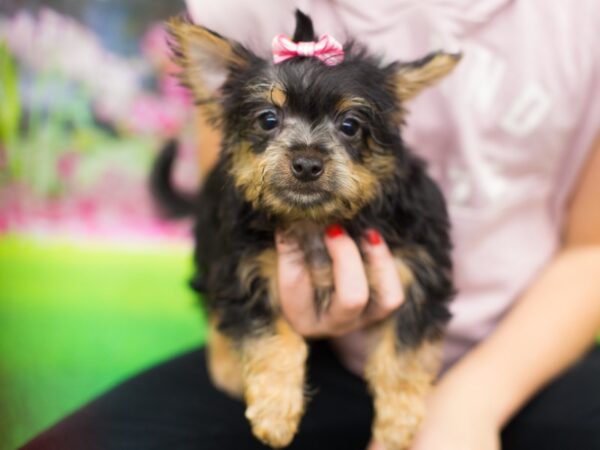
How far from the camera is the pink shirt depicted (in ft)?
6.59

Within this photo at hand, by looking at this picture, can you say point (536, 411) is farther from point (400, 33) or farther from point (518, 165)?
point (400, 33)

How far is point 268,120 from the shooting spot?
1.70 meters

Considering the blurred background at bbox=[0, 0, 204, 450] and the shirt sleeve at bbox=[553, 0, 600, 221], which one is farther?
the blurred background at bbox=[0, 0, 204, 450]

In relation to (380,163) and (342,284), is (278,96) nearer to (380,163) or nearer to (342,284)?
(380,163)

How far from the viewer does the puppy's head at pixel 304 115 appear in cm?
159

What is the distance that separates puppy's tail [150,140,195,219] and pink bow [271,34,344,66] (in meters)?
1.19

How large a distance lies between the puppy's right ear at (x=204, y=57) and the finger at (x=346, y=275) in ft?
1.69

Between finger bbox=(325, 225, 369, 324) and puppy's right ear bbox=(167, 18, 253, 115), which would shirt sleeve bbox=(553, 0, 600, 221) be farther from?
puppy's right ear bbox=(167, 18, 253, 115)

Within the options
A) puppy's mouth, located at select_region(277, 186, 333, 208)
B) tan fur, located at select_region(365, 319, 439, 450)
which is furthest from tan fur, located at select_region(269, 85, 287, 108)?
tan fur, located at select_region(365, 319, 439, 450)

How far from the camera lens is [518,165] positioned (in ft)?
6.86

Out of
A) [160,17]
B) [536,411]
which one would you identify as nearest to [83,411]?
[536,411]

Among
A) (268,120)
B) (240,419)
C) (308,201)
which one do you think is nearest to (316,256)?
(308,201)

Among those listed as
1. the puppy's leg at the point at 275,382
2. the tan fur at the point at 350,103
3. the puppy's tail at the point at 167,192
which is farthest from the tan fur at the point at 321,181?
the puppy's tail at the point at 167,192

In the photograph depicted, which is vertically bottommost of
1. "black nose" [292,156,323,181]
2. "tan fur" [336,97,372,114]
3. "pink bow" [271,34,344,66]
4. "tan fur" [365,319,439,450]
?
"tan fur" [365,319,439,450]
